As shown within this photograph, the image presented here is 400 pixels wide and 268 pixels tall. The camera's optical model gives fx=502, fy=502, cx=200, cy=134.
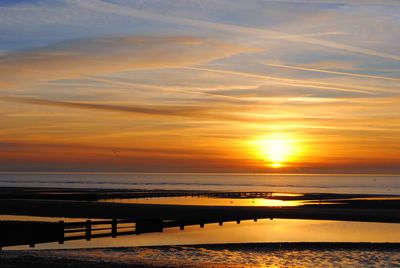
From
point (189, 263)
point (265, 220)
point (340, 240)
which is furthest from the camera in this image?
point (265, 220)

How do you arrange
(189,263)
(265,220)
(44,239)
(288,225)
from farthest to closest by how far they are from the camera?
(265,220) → (288,225) → (44,239) → (189,263)

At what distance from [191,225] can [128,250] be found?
1582cm

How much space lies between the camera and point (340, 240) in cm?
3300

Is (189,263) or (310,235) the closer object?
(189,263)

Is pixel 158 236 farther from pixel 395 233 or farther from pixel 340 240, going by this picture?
pixel 395 233

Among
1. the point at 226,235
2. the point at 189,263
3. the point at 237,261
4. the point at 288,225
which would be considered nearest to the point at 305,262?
the point at 237,261

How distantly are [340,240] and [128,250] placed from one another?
577 inches

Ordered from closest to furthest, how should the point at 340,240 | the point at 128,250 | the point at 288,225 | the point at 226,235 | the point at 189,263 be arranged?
1. the point at 189,263
2. the point at 128,250
3. the point at 340,240
4. the point at 226,235
5. the point at 288,225

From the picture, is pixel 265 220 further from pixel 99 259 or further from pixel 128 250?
pixel 99 259

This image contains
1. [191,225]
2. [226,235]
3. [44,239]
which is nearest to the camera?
[44,239]

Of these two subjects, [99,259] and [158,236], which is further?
[158,236]

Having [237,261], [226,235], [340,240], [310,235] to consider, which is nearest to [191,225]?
[226,235]

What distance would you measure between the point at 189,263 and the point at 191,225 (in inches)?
781

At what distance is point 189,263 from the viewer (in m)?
22.0
